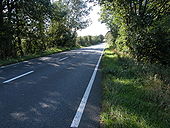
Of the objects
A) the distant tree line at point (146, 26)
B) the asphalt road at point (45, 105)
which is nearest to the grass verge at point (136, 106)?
the asphalt road at point (45, 105)

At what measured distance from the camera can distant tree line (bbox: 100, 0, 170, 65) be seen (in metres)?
9.78

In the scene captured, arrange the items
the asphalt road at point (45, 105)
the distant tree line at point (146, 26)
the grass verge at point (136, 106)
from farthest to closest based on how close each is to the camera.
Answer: the distant tree line at point (146, 26)
the asphalt road at point (45, 105)
the grass verge at point (136, 106)

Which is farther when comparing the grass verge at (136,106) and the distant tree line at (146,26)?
the distant tree line at (146,26)

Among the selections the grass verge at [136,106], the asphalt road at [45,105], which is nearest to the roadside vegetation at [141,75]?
the grass verge at [136,106]

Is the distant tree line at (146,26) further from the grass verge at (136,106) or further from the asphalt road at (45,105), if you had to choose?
the asphalt road at (45,105)

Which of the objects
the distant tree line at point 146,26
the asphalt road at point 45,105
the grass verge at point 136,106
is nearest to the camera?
the grass verge at point 136,106

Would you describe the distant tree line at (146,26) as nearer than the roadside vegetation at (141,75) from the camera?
No

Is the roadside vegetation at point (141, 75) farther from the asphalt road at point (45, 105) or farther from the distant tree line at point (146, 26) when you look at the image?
the asphalt road at point (45, 105)

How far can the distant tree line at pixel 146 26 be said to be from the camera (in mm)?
9781

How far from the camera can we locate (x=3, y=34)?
15461mm

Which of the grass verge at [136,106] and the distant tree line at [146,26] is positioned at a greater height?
the distant tree line at [146,26]

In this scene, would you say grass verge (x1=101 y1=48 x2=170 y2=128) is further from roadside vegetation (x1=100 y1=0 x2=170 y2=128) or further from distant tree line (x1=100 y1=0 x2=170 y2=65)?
distant tree line (x1=100 y1=0 x2=170 y2=65)

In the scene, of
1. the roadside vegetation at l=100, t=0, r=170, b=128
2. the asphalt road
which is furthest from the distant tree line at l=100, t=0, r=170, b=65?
the asphalt road

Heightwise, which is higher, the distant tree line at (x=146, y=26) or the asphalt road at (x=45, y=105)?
the distant tree line at (x=146, y=26)
